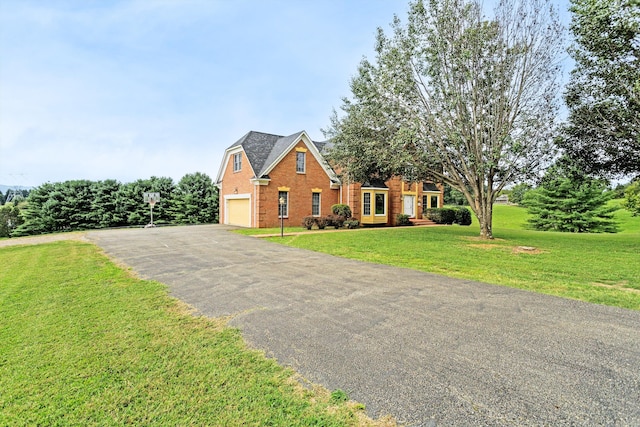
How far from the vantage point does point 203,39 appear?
1659 centimetres

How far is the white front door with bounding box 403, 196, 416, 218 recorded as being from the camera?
27.4m

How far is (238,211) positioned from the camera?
24.6 m

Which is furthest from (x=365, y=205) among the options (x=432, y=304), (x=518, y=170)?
(x=432, y=304)

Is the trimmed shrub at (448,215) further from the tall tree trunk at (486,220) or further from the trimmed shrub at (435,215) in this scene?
the tall tree trunk at (486,220)

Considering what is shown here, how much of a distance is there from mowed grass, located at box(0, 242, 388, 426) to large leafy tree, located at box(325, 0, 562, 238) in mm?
Answer: 11653

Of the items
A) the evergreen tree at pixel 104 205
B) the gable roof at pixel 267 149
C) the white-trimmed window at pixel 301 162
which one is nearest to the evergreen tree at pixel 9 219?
the evergreen tree at pixel 104 205

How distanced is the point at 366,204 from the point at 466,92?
11.8 meters

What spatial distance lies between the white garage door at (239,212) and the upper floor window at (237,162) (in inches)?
95.3

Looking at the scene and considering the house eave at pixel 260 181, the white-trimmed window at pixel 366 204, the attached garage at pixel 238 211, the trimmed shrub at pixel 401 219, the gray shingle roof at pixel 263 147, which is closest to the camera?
the house eave at pixel 260 181

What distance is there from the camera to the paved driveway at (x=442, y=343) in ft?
8.51

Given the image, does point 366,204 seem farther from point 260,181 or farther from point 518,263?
point 518,263

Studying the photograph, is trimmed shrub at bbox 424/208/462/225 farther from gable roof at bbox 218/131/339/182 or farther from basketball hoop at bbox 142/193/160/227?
basketball hoop at bbox 142/193/160/227

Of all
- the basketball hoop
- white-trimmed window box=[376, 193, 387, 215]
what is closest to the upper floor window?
the basketball hoop

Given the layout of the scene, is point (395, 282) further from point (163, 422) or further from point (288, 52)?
point (288, 52)
